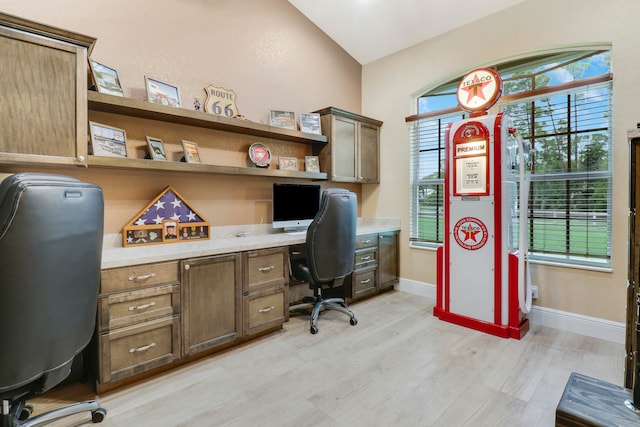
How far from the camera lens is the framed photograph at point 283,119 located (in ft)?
10.7

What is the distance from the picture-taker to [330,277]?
9.02 ft

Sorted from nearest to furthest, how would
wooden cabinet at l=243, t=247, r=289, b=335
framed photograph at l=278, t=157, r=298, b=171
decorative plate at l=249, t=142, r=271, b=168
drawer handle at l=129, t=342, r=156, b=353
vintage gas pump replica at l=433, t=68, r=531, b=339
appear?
drawer handle at l=129, t=342, r=156, b=353, wooden cabinet at l=243, t=247, r=289, b=335, vintage gas pump replica at l=433, t=68, r=531, b=339, decorative plate at l=249, t=142, r=271, b=168, framed photograph at l=278, t=157, r=298, b=171

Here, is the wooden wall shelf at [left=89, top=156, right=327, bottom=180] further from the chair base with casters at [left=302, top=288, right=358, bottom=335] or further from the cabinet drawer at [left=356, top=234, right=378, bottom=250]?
the chair base with casters at [left=302, top=288, right=358, bottom=335]

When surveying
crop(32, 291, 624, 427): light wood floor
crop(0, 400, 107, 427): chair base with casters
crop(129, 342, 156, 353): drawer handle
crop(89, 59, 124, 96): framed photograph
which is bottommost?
crop(32, 291, 624, 427): light wood floor

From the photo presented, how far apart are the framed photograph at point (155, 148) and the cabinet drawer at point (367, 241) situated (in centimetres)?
203

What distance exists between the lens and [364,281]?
3.50m

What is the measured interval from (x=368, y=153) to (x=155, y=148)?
2.52 m

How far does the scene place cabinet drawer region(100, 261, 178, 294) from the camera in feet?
5.90

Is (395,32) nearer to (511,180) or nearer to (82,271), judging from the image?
(511,180)

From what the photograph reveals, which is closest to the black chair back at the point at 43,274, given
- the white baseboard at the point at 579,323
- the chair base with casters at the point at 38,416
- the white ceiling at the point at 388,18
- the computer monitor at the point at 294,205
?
the chair base with casters at the point at 38,416

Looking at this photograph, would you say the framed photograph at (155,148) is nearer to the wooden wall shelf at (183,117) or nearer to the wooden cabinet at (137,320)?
the wooden wall shelf at (183,117)

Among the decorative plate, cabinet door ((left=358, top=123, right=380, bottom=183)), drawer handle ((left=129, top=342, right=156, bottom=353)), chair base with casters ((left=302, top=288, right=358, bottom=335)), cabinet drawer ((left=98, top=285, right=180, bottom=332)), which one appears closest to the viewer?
cabinet drawer ((left=98, top=285, right=180, bottom=332))

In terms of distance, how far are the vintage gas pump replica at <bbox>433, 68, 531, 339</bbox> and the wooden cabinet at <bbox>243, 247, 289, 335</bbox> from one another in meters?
1.55

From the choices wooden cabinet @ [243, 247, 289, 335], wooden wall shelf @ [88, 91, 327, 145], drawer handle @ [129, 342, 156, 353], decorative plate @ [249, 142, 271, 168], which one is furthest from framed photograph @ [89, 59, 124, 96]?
drawer handle @ [129, 342, 156, 353]
